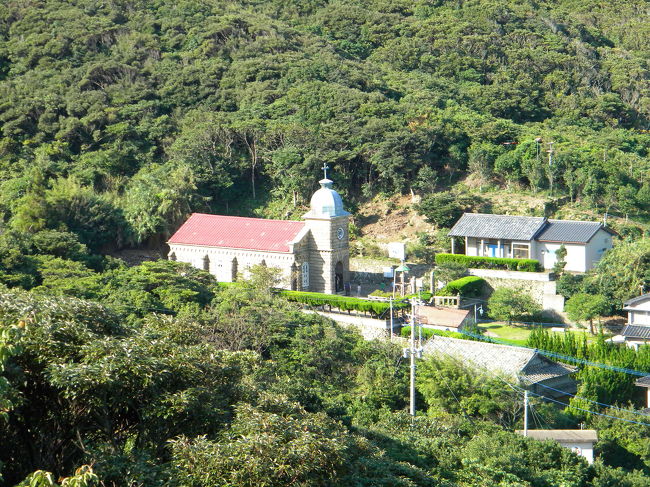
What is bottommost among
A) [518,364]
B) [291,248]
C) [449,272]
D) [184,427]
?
[518,364]

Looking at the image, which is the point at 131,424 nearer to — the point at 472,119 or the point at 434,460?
the point at 434,460

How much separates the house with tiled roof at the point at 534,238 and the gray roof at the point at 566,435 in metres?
15.1

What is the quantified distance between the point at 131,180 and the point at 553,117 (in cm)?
2842

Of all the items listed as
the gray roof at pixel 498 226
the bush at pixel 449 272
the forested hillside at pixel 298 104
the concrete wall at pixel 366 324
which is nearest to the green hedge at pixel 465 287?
the bush at pixel 449 272

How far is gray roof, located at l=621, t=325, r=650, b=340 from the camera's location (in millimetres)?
36281

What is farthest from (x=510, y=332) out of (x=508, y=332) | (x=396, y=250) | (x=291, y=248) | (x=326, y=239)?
(x=291, y=248)

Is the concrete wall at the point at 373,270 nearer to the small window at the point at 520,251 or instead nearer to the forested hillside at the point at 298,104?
the small window at the point at 520,251

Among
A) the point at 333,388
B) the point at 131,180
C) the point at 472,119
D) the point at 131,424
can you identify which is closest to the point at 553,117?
the point at 472,119

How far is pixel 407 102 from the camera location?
195 ft

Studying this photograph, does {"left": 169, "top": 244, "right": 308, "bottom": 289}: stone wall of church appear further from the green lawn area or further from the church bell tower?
the green lawn area

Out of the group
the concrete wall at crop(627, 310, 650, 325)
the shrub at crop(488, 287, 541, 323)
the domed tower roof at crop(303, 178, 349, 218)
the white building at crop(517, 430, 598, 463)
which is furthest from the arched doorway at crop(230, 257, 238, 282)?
the white building at crop(517, 430, 598, 463)

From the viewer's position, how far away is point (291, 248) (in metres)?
41.8

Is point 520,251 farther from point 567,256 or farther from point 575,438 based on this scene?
point 575,438

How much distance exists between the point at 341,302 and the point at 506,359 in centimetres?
870
